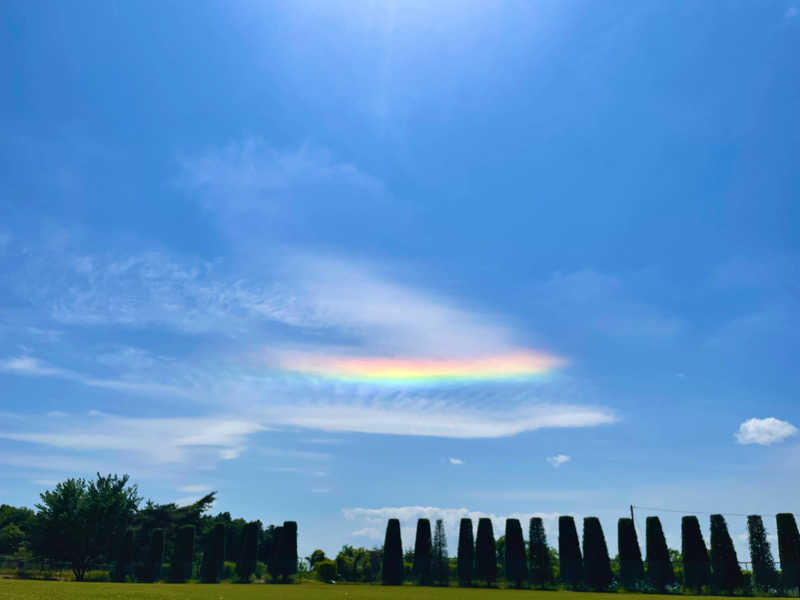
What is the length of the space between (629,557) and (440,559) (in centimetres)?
1583

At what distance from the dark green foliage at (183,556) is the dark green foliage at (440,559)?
23.1 metres

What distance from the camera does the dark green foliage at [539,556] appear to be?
51853 millimetres

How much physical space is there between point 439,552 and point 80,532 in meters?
33.6

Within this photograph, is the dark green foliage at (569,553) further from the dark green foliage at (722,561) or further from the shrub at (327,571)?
the shrub at (327,571)

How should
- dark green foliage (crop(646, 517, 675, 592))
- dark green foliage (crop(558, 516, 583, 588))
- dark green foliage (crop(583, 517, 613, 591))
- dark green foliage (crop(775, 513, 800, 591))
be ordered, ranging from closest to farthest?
1. dark green foliage (crop(775, 513, 800, 591))
2. dark green foliage (crop(646, 517, 675, 592))
3. dark green foliage (crop(583, 517, 613, 591))
4. dark green foliage (crop(558, 516, 583, 588))

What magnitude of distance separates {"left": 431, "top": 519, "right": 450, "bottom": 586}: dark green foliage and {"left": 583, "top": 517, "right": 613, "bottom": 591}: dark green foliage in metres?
11.8

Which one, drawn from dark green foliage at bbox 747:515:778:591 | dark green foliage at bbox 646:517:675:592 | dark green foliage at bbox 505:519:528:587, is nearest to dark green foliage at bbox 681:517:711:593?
dark green foliage at bbox 646:517:675:592

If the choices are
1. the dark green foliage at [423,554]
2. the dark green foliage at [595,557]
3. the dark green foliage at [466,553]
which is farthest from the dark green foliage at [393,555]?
the dark green foliage at [595,557]

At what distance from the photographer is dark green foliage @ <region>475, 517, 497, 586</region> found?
52.5m

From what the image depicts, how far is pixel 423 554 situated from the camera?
5478 centimetres

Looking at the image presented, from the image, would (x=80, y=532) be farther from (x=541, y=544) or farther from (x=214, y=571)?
(x=541, y=544)

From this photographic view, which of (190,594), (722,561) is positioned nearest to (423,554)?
(722,561)

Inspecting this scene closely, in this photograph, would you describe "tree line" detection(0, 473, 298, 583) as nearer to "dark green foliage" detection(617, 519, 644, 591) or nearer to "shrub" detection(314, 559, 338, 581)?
"shrub" detection(314, 559, 338, 581)

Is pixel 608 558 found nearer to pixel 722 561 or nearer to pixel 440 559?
pixel 722 561
